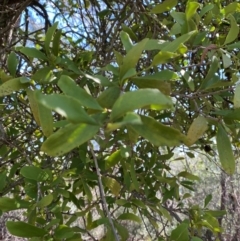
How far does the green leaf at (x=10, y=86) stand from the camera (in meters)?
0.66

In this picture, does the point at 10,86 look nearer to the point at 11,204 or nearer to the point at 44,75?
the point at 44,75

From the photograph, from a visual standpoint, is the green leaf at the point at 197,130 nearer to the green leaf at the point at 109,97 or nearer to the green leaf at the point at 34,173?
the green leaf at the point at 109,97

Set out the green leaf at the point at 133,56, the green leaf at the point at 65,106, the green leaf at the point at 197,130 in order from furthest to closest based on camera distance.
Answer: the green leaf at the point at 197,130 < the green leaf at the point at 133,56 < the green leaf at the point at 65,106

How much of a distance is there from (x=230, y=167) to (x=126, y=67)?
25 centimetres

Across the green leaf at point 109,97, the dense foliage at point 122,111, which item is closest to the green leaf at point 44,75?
the dense foliage at point 122,111

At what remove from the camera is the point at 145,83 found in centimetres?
57

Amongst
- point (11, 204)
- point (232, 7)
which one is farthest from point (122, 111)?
point (232, 7)

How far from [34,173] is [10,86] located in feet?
0.60

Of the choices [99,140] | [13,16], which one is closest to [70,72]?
[99,140]

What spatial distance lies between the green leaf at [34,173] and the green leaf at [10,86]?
16 centimetres

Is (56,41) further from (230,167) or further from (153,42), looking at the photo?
(230,167)

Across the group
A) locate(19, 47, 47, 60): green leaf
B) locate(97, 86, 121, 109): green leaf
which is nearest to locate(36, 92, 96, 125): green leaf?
locate(97, 86, 121, 109): green leaf

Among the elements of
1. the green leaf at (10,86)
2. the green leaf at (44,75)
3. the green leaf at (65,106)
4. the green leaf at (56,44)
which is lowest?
the green leaf at (65,106)

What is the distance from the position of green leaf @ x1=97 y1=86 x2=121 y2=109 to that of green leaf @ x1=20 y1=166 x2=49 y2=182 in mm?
305
